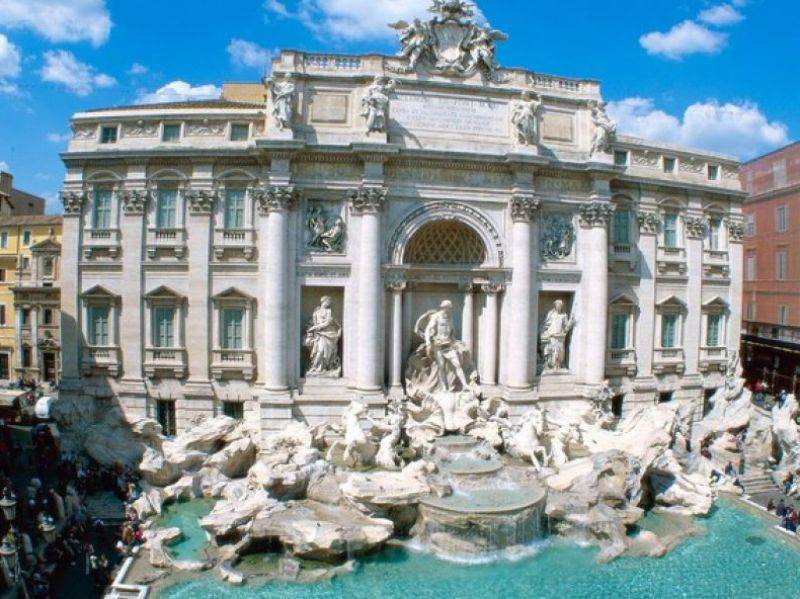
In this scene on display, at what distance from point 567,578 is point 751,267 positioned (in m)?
32.8

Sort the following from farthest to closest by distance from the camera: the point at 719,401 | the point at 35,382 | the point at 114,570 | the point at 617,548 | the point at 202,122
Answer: the point at 35,382 → the point at 719,401 → the point at 202,122 → the point at 617,548 → the point at 114,570

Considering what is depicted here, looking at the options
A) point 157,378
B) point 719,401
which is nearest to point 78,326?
point 157,378

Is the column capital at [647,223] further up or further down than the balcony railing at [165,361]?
further up

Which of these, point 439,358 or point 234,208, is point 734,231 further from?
point 234,208

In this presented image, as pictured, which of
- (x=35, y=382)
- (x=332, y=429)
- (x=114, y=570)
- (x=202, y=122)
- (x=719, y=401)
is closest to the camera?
(x=114, y=570)

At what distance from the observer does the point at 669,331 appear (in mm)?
27219

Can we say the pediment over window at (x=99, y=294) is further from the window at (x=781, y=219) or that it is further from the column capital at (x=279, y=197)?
the window at (x=781, y=219)

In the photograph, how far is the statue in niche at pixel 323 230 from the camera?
73.4 feet

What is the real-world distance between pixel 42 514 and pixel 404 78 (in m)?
18.2

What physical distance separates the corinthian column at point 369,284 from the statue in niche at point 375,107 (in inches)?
86.8

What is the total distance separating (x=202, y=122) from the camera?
22938mm

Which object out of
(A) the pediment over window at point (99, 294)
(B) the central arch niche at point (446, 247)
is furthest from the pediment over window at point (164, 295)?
(B) the central arch niche at point (446, 247)

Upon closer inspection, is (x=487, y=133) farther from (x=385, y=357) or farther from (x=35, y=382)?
(x=35, y=382)

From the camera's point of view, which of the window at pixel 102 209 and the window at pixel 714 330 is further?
the window at pixel 714 330
